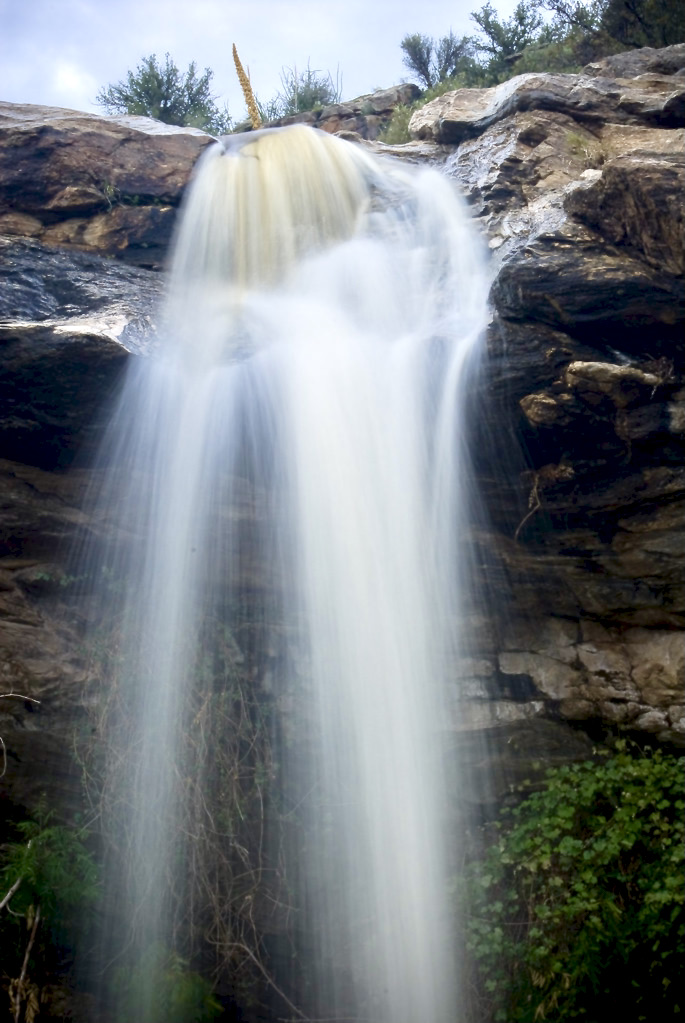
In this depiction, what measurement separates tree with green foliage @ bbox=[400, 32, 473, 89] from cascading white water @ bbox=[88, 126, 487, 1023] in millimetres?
10578

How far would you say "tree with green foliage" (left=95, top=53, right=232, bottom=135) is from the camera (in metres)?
15.2

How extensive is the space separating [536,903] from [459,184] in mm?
6428

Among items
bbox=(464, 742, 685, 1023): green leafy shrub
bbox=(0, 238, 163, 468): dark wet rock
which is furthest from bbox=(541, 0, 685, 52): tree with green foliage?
bbox=(464, 742, 685, 1023): green leafy shrub

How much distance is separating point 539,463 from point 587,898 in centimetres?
281

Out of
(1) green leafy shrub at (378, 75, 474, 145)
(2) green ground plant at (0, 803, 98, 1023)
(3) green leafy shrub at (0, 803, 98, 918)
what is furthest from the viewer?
(1) green leafy shrub at (378, 75, 474, 145)

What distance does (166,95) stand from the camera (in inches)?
606

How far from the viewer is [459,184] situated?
322 inches

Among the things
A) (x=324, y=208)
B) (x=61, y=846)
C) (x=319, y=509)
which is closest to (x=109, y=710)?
(x=61, y=846)

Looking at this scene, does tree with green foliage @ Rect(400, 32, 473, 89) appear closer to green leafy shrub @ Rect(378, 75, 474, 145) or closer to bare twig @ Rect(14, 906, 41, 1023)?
green leafy shrub @ Rect(378, 75, 474, 145)

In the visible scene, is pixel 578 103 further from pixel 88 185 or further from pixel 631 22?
pixel 88 185

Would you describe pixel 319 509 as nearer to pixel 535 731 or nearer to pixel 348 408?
pixel 348 408

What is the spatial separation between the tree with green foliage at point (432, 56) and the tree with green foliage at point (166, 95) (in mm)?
3677

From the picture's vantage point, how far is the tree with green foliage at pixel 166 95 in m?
15.2

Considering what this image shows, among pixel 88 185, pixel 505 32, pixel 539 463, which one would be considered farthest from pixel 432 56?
pixel 539 463
